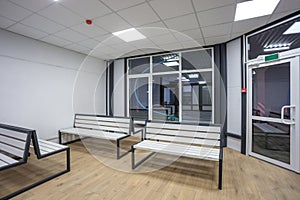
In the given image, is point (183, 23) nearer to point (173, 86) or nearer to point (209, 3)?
point (209, 3)

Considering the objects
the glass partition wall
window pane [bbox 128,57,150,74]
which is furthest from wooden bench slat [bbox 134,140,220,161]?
window pane [bbox 128,57,150,74]

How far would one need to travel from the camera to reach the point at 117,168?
7.57 ft

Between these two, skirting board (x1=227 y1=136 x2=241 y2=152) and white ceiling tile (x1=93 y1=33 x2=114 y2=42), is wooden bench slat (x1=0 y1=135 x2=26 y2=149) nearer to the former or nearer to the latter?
white ceiling tile (x1=93 y1=33 x2=114 y2=42)

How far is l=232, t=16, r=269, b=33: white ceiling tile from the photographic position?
2338 mm

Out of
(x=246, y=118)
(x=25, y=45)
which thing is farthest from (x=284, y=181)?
(x=25, y=45)

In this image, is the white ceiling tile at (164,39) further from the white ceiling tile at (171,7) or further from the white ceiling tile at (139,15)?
the white ceiling tile at (171,7)

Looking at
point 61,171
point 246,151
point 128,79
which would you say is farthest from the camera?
point 128,79

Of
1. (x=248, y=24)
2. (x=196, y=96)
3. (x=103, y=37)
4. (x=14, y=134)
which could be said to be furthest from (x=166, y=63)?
(x=14, y=134)

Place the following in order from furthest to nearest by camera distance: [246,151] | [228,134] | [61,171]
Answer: [228,134] < [246,151] < [61,171]

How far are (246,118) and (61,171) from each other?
3455 mm

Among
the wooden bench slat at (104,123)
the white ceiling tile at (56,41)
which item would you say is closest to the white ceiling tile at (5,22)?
the white ceiling tile at (56,41)

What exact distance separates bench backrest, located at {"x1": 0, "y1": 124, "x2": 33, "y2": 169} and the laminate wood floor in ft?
1.37

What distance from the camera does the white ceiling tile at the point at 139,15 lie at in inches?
80.1

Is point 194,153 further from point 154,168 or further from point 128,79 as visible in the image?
point 128,79
